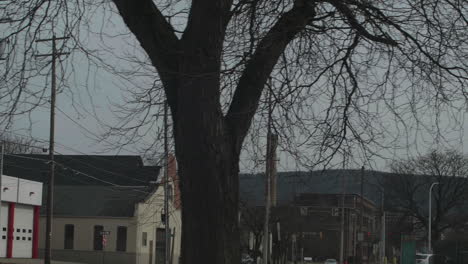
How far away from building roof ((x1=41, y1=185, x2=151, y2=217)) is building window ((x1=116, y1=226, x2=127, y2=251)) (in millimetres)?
1194

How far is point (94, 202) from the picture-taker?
58625 millimetres

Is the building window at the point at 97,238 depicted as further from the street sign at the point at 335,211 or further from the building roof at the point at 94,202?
the street sign at the point at 335,211

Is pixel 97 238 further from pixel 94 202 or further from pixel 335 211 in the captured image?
pixel 335 211

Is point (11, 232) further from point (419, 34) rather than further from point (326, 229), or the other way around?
point (326, 229)

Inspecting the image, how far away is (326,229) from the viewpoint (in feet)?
380

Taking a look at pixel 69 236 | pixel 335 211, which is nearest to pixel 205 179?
pixel 69 236

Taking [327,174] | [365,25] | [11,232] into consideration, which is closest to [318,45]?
[365,25]

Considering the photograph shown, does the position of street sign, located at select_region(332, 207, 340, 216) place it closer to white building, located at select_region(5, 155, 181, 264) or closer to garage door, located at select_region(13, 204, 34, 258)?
white building, located at select_region(5, 155, 181, 264)

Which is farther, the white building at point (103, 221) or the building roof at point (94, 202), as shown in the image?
the building roof at point (94, 202)

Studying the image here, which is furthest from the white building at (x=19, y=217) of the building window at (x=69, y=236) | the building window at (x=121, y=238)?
the building window at (x=121, y=238)

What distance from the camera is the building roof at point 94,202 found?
188ft

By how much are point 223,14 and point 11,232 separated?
4578cm

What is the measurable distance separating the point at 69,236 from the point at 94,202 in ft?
12.0

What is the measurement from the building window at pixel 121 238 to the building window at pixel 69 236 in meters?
3.88
